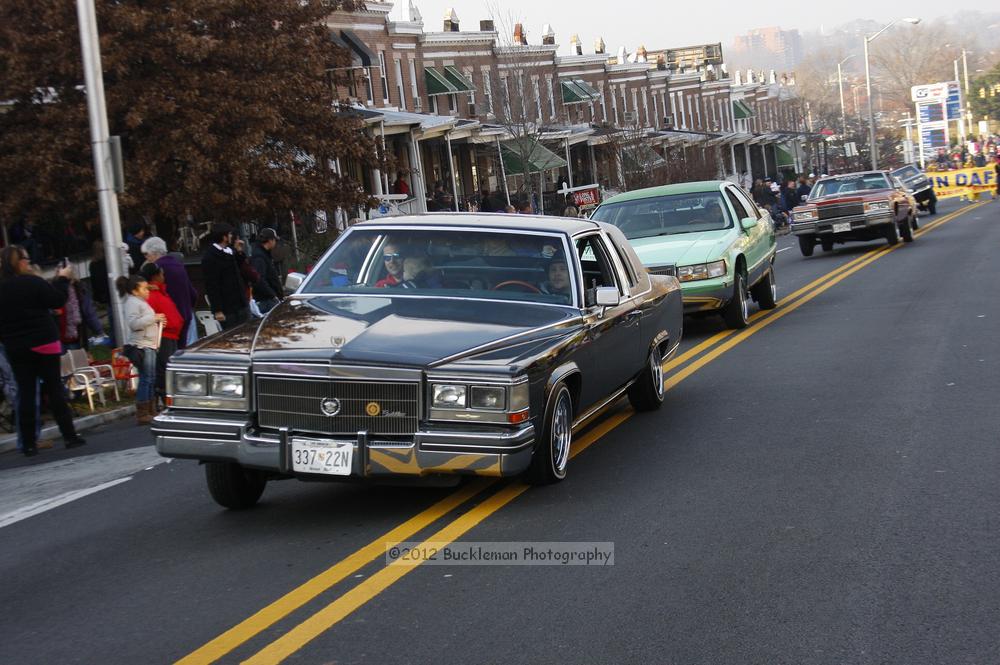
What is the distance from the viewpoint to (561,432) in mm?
7438

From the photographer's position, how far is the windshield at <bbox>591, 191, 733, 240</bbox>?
51.8 ft

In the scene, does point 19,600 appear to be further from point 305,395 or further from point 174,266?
point 174,266

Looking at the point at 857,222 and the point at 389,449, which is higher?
the point at 857,222

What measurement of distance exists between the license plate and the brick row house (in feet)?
71.6

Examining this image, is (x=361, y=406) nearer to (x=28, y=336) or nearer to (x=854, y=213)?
(x=28, y=336)

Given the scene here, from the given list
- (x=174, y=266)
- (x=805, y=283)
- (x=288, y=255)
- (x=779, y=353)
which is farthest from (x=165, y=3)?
(x=779, y=353)

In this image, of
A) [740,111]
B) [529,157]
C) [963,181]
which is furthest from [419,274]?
[740,111]

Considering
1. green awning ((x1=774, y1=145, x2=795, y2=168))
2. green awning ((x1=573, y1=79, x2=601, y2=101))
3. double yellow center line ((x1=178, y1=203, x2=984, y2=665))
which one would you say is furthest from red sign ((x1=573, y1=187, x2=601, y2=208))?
green awning ((x1=774, y1=145, x2=795, y2=168))

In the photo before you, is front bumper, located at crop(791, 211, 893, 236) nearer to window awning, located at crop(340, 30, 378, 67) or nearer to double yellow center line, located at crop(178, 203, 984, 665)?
window awning, located at crop(340, 30, 378, 67)

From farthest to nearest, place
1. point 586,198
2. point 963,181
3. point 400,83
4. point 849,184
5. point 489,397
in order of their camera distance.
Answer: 1. point 963,181
2. point 400,83
3. point 586,198
4. point 849,184
5. point 489,397

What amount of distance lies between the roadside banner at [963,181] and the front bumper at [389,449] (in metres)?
58.1

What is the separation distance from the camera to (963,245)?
27.5 m

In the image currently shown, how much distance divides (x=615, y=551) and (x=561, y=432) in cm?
149

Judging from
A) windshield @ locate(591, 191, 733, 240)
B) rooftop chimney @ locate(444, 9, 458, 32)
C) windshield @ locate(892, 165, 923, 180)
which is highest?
rooftop chimney @ locate(444, 9, 458, 32)
